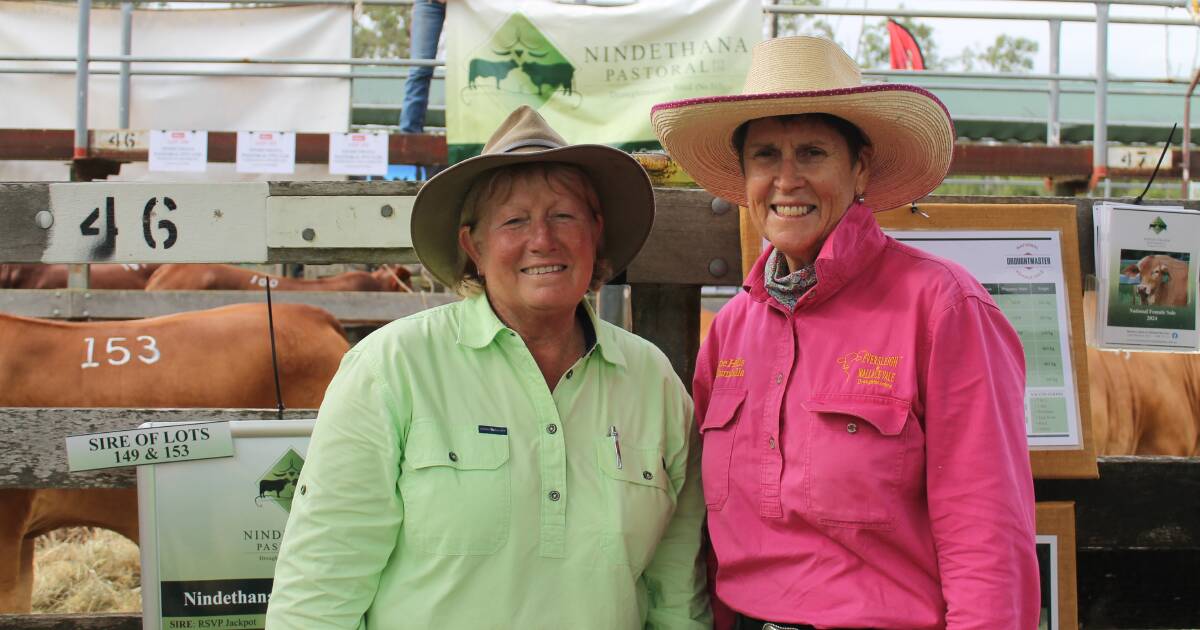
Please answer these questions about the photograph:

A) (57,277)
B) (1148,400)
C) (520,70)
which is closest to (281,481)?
(520,70)

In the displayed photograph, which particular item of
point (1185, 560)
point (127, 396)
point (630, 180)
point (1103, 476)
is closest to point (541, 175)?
point (630, 180)

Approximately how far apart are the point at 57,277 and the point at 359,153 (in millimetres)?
4936

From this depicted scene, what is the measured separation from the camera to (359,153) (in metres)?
6.53

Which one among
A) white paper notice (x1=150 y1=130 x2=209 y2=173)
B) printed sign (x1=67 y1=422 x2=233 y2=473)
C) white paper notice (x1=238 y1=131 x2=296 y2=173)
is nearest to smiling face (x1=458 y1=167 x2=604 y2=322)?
printed sign (x1=67 y1=422 x2=233 y2=473)

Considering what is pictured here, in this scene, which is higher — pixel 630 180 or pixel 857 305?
pixel 630 180

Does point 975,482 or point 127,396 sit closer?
point 975,482

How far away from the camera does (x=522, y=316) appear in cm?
246

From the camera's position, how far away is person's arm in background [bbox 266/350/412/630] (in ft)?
6.95

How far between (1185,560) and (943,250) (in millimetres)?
1280

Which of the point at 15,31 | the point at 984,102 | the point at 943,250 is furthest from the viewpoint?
the point at 984,102

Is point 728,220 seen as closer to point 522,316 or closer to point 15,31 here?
point 522,316

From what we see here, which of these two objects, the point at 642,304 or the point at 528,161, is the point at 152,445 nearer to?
the point at 528,161

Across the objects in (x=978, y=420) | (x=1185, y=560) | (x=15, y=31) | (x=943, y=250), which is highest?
(x=15, y=31)

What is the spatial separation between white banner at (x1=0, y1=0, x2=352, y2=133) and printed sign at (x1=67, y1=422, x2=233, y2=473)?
4.92m
